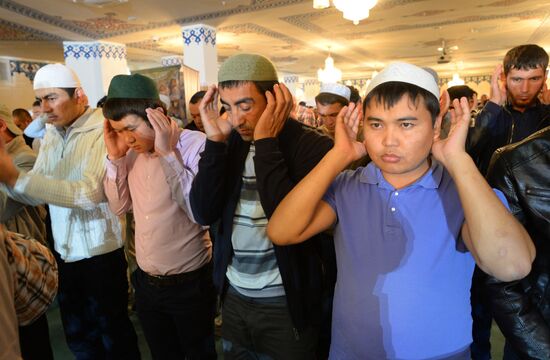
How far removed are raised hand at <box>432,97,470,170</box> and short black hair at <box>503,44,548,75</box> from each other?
1.62m

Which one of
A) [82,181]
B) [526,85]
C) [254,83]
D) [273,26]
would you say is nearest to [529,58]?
[526,85]

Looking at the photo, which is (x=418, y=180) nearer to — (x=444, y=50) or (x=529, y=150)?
(x=529, y=150)

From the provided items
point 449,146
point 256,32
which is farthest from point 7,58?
point 449,146

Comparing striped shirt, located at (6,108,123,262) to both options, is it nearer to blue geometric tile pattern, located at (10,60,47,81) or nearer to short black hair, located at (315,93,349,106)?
short black hair, located at (315,93,349,106)

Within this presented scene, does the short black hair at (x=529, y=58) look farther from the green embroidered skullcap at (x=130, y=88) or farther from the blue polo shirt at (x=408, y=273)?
the green embroidered skullcap at (x=130, y=88)

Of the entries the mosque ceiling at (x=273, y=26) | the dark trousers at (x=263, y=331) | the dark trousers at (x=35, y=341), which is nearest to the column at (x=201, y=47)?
the mosque ceiling at (x=273, y=26)

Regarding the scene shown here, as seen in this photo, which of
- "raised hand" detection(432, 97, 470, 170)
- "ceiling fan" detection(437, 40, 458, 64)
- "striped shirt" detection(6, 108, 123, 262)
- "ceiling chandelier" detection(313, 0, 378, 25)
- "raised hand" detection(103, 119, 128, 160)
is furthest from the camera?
"ceiling fan" detection(437, 40, 458, 64)

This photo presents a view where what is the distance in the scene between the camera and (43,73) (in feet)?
7.59

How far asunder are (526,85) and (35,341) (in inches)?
137

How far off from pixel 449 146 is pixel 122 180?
170 centimetres

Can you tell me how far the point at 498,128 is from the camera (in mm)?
2342

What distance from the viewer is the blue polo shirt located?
1154mm

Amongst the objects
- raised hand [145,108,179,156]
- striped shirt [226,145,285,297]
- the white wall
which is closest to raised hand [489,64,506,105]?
striped shirt [226,145,285,297]

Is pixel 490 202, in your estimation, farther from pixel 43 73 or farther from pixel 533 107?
pixel 43 73
